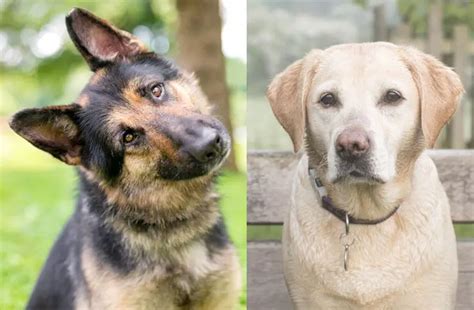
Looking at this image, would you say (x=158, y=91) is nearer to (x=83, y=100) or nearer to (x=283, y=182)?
(x=83, y=100)

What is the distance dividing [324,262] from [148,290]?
0.52 metres

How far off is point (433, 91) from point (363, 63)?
201 millimetres

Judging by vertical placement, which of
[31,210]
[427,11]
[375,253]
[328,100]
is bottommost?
[31,210]

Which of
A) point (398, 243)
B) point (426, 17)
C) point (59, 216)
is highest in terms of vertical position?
point (426, 17)

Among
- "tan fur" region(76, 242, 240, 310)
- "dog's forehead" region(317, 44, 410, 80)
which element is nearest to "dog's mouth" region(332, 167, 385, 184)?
"dog's forehead" region(317, 44, 410, 80)

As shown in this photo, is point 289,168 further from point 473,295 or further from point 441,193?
point 473,295

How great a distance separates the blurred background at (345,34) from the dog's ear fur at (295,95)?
0.99 ft

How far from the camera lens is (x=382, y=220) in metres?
2.07

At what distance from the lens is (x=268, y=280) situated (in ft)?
7.89

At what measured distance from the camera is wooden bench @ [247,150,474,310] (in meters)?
2.27

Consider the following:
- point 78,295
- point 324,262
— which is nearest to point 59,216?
point 78,295

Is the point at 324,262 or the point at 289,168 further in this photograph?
the point at 289,168

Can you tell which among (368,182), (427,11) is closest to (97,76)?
(368,182)

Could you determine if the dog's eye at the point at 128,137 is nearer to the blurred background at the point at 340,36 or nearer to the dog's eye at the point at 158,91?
the dog's eye at the point at 158,91
